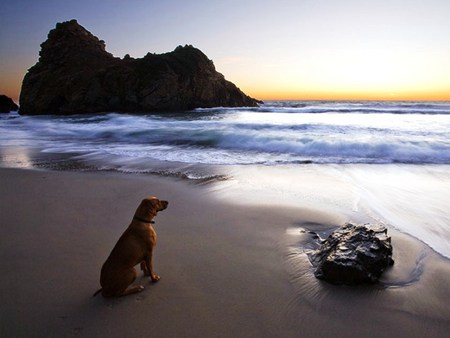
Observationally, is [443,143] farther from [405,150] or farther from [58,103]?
[58,103]

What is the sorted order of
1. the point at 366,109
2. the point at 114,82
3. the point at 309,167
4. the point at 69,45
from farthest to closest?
the point at 69,45
the point at 114,82
the point at 366,109
the point at 309,167

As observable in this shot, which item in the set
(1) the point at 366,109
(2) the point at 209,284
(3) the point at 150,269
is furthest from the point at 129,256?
(1) the point at 366,109

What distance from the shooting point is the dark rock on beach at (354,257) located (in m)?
2.81

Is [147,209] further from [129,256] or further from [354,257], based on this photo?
[354,257]

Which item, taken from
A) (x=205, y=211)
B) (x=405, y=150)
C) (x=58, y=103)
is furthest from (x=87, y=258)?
(x=58, y=103)

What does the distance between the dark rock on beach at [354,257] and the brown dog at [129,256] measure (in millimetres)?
1640

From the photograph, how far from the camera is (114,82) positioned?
1935 inches

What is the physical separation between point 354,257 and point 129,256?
79.1 inches

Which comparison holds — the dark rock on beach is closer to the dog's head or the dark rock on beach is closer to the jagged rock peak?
the dog's head

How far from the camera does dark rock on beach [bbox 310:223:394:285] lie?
2812mm

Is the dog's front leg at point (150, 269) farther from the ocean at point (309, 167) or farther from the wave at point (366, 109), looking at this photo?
the wave at point (366, 109)

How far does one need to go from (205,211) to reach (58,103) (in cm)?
5397

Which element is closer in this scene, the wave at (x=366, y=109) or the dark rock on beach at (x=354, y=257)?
the dark rock on beach at (x=354, y=257)


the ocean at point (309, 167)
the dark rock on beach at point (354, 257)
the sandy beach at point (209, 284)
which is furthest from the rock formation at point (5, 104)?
the dark rock on beach at point (354, 257)
